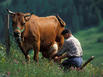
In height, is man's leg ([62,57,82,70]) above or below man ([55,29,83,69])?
below

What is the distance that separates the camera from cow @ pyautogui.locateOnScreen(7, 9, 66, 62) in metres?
11.6

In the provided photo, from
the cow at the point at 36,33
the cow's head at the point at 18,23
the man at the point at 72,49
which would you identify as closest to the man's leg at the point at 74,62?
the man at the point at 72,49

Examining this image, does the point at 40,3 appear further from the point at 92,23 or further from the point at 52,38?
the point at 52,38

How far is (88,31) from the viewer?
113 meters

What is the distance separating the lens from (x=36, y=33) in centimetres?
1232

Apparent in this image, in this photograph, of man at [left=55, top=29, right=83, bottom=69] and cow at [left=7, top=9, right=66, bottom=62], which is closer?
man at [left=55, top=29, right=83, bottom=69]

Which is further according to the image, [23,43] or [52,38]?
[52,38]

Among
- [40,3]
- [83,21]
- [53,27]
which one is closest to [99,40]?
[83,21]

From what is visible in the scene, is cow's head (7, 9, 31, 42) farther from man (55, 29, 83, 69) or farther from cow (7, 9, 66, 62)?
man (55, 29, 83, 69)

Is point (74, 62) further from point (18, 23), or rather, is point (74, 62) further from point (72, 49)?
point (18, 23)

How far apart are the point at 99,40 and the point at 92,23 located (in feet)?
65.5

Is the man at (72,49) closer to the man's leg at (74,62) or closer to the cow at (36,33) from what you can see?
the man's leg at (74,62)

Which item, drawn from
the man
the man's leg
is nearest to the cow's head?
the man

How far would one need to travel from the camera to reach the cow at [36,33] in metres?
11.6
